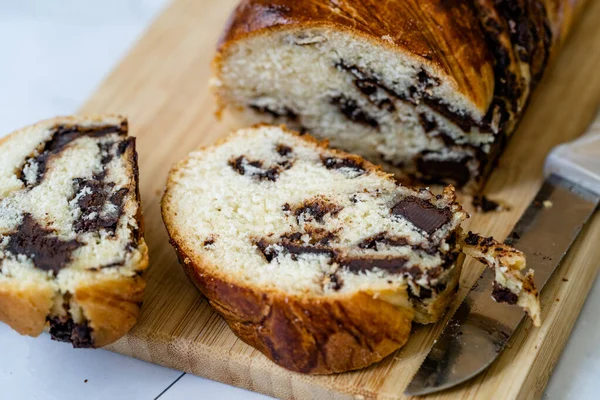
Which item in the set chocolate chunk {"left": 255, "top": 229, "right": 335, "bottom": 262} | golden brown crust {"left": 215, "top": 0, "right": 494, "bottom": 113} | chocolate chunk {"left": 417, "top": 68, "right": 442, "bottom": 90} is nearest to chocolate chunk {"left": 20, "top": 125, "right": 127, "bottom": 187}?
golden brown crust {"left": 215, "top": 0, "right": 494, "bottom": 113}

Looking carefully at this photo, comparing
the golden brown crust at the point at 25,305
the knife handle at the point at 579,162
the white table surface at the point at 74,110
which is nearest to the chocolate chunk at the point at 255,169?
the white table surface at the point at 74,110

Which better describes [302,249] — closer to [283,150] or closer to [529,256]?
[283,150]

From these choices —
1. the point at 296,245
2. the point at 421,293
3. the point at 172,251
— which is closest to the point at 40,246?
the point at 172,251

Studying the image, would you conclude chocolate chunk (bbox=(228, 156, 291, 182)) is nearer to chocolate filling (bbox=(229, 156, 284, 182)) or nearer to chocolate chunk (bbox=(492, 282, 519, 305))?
chocolate filling (bbox=(229, 156, 284, 182))

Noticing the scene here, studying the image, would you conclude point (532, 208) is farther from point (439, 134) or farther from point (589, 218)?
point (439, 134)

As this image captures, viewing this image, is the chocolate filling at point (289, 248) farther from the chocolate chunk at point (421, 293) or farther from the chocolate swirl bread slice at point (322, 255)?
the chocolate chunk at point (421, 293)

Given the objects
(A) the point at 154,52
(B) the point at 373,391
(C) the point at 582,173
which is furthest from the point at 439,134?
(A) the point at 154,52
